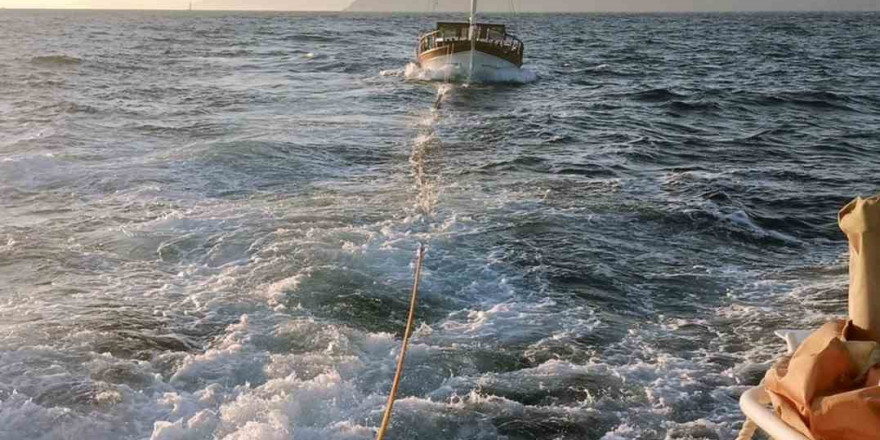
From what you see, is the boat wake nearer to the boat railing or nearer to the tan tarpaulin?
the boat railing

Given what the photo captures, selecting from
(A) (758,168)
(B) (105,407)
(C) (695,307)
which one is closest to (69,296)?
A: (B) (105,407)

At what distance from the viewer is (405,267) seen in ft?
31.0

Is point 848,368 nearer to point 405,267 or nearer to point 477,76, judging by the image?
point 405,267

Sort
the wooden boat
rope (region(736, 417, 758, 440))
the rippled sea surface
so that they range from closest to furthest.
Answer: rope (region(736, 417, 758, 440)) < the rippled sea surface < the wooden boat

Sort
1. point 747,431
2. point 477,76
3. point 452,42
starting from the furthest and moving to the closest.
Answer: point 452,42
point 477,76
point 747,431

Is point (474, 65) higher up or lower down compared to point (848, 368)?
lower down

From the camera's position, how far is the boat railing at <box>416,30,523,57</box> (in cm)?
3206

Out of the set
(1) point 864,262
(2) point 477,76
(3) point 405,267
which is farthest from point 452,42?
(1) point 864,262

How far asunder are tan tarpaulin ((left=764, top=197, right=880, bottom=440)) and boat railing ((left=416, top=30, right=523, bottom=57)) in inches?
1135

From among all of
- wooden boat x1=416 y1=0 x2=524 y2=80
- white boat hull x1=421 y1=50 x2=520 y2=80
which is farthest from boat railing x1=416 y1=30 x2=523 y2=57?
white boat hull x1=421 y1=50 x2=520 y2=80

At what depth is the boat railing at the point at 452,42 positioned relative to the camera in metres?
32.1

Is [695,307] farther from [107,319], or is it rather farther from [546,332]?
[107,319]

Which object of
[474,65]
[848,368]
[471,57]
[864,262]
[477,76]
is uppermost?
[864,262]

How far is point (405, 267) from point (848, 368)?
6716 millimetres
